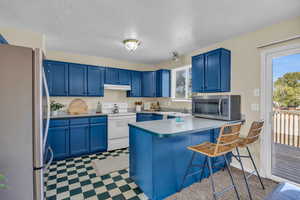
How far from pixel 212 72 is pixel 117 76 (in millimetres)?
2474

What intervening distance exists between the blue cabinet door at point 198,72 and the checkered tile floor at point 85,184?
2169mm

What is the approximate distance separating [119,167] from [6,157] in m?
1.79

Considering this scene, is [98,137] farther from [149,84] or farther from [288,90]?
[288,90]

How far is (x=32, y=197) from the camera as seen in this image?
1.27 meters

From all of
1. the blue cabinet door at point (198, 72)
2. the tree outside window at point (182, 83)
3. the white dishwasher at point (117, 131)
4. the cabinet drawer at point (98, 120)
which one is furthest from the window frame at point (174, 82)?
the cabinet drawer at point (98, 120)

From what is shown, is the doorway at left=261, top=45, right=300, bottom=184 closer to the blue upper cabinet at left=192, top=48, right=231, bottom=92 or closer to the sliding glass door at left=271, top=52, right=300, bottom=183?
the sliding glass door at left=271, top=52, right=300, bottom=183

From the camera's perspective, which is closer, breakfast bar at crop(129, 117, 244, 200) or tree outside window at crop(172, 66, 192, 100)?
breakfast bar at crop(129, 117, 244, 200)

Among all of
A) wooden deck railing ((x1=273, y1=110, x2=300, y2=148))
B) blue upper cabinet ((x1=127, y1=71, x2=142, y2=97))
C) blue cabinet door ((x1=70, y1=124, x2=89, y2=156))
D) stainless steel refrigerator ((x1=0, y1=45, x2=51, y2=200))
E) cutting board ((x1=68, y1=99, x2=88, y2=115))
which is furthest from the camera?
blue upper cabinet ((x1=127, y1=71, x2=142, y2=97))

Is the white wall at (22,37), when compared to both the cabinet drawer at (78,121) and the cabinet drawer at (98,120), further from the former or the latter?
the cabinet drawer at (98,120)

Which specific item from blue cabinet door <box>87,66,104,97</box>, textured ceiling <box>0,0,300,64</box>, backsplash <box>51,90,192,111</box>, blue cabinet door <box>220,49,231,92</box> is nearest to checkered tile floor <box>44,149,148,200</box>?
backsplash <box>51,90,192,111</box>

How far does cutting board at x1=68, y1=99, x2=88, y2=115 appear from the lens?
3456mm

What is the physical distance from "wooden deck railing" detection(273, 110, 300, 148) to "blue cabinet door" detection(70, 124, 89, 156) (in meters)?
3.59

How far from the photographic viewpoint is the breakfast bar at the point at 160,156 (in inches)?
67.4

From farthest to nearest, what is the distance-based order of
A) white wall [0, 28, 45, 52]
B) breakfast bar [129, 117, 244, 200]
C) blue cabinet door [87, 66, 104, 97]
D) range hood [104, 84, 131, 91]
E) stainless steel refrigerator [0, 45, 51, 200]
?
range hood [104, 84, 131, 91], blue cabinet door [87, 66, 104, 97], white wall [0, 28, 45, 52], breakfast bar [129, 117, 244, 200], stainless steel refrigerator [0, 45, 51, 200]
